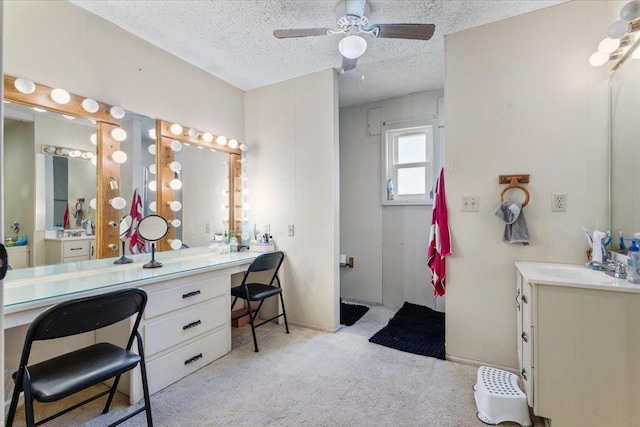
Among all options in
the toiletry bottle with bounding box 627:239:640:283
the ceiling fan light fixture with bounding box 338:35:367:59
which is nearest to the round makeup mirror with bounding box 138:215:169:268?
the ceiling fan light fixture with bounding box 338:35:367:59

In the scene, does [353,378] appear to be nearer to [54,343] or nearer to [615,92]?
[54,343]

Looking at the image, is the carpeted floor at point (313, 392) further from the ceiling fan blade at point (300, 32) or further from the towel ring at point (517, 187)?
the ceiling fan blade at point (300, 32)

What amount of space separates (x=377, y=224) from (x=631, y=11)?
268cm

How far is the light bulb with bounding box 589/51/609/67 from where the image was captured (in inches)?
73.9

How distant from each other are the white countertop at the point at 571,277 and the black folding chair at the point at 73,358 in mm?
2017

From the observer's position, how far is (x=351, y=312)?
346cm

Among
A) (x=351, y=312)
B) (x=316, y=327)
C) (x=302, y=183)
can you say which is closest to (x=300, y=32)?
(x=302, y=183)

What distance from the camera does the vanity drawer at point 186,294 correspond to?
1931 mm

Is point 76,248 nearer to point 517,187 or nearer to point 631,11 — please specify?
point 517,187

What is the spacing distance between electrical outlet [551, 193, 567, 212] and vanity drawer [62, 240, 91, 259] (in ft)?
10.5

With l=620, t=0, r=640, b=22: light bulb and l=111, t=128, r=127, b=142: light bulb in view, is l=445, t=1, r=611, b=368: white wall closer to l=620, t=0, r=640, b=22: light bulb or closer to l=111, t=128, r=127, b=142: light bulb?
l=620, t=0, r=640, b=22: light bulb

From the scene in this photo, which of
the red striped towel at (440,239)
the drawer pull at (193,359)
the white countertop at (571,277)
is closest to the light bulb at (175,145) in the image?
the drawer pull at (193,359)

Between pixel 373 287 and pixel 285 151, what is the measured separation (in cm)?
196

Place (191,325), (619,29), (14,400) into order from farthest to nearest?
(191,325) < (619,29) < (14,400)
